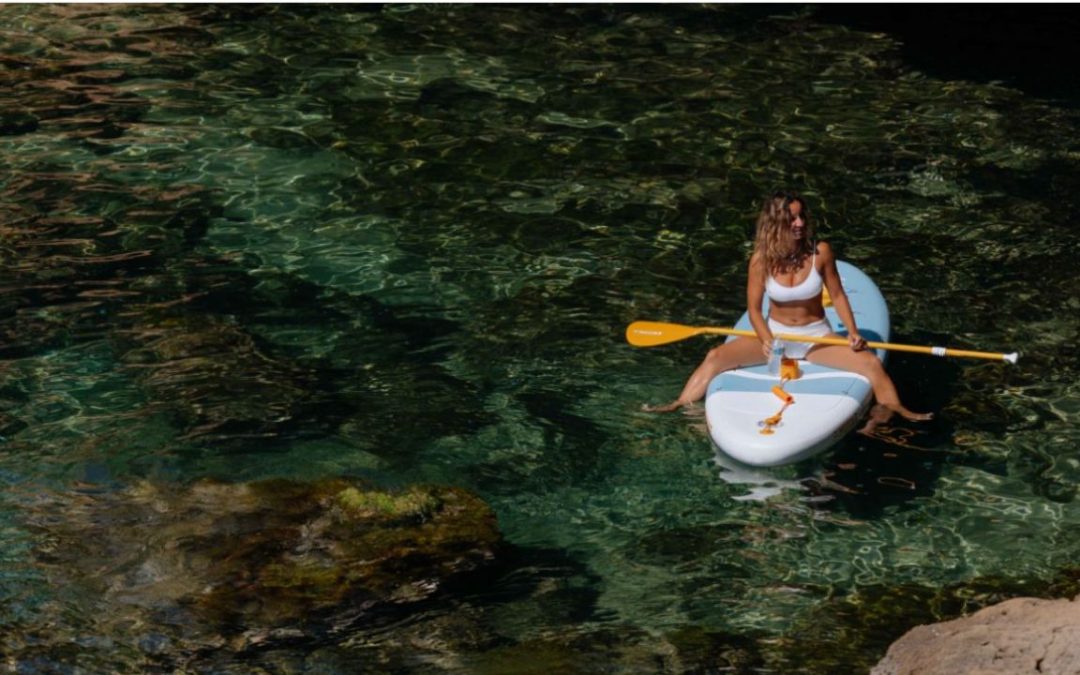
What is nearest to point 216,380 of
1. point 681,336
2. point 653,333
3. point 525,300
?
point 525,300

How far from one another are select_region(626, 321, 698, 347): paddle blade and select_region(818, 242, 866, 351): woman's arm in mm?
851

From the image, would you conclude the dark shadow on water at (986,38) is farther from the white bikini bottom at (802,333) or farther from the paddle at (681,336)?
the white bikini bottom at (802,333)

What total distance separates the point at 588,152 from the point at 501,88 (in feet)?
4.66

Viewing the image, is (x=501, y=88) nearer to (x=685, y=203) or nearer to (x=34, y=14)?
(x=685, y=203)

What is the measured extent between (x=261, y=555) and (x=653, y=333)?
8.71ft

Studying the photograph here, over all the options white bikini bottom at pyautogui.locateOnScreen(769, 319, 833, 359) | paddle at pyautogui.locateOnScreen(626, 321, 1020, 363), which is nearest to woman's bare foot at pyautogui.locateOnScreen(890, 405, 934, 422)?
paddle at pyautogui.locateOnScreen(626, 321, 1020, 363)

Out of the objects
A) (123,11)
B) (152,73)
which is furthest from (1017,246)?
(123,11)

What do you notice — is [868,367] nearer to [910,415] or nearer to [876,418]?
[876,418]

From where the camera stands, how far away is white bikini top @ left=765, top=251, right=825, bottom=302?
7.21m

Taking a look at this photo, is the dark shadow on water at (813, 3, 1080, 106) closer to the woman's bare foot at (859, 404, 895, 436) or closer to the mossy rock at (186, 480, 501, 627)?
the woman's bare foot at (859, 404, 895, 436)

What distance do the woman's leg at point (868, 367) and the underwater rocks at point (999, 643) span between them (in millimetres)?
1829

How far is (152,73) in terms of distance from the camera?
39.3ft

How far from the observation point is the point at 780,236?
713cm

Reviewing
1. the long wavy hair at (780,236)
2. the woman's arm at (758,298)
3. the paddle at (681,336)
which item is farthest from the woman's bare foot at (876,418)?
the long wavy hair at (780,236)
